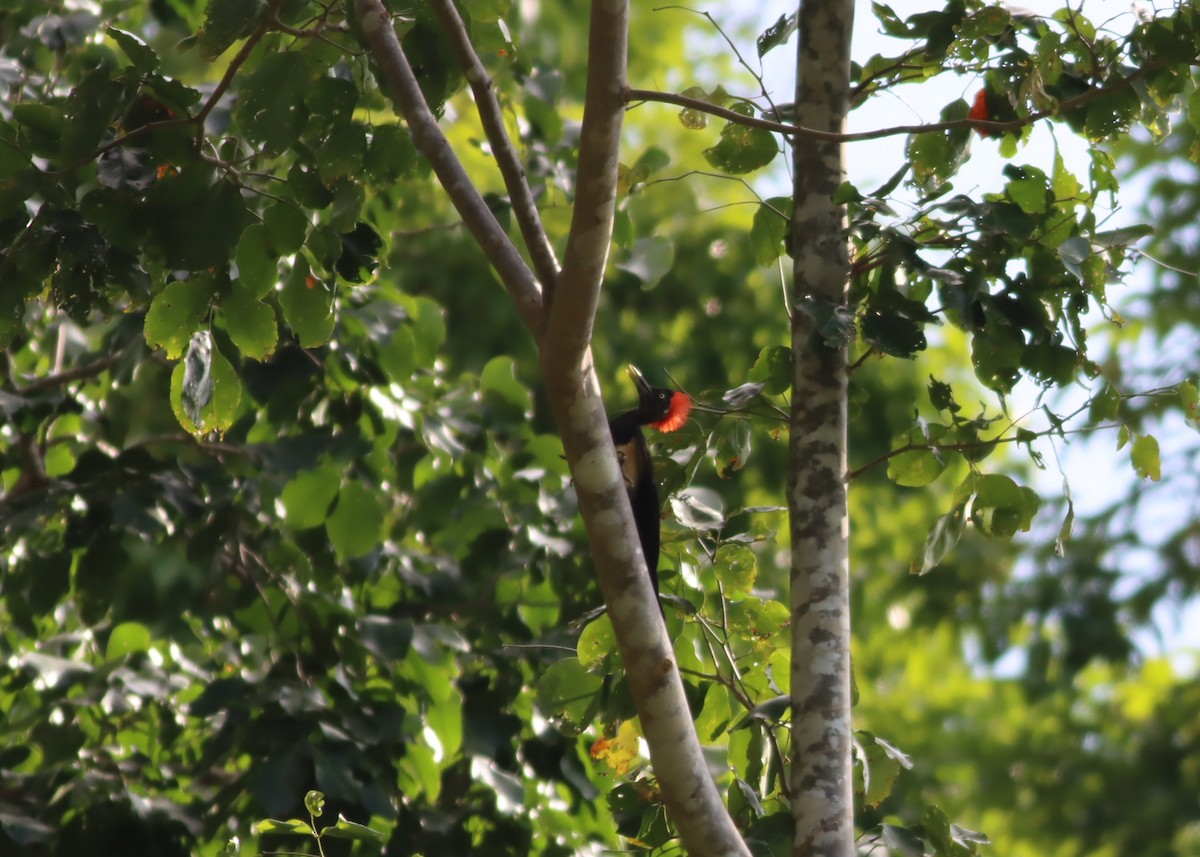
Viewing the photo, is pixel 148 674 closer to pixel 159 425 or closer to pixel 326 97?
pixel 326 97

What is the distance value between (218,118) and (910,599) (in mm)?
4757

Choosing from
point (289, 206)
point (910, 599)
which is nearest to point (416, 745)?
point (289, 206)

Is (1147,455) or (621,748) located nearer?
(1147,455)

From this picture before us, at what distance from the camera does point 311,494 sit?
8.71ft

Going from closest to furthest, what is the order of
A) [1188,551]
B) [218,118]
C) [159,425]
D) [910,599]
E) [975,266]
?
[975,266] < [218,118] < [159,425] < [1188,551] < [910,599]

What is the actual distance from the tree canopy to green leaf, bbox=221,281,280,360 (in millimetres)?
11

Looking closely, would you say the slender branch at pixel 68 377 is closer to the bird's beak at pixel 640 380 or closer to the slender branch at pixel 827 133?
the bird's beak at pixel 640 380

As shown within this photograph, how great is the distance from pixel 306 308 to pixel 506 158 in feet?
1.31

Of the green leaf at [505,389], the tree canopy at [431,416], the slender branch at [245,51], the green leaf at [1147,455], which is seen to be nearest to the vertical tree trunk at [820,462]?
the tree canopy at [431,416]

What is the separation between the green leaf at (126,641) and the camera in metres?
2.73

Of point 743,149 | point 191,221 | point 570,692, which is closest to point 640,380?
point 743,149

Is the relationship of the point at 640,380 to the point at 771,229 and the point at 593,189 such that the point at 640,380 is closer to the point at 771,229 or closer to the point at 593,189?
the point at 771,229

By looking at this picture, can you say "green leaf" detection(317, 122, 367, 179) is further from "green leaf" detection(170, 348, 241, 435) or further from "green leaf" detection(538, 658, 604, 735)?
"green leaf" detection(538, 658, 604, 735)

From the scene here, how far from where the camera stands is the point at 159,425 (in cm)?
463
